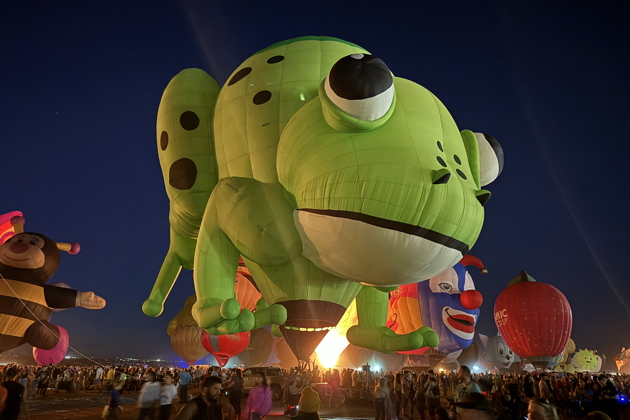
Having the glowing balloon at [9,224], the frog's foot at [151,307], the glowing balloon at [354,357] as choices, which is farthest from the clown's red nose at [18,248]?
the glowing balloon at [354,357]

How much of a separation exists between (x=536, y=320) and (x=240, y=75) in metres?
15.0

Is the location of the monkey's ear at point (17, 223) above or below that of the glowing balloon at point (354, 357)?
above

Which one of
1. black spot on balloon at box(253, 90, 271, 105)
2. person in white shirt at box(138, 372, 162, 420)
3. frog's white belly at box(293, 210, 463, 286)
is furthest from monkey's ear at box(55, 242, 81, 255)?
frog's white belly at box(293, 210, 463, 286)

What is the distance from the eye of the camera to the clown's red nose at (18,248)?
1049cm

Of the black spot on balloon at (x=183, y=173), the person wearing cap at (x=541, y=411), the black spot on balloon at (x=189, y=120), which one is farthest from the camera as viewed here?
the black spot on balloon at (x=189, y=120)

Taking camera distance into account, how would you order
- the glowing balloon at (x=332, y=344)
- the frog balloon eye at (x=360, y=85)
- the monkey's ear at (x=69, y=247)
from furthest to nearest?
the glowing balloon at (x=332, y=344), the monkey's ear at (x=69, y=247), the frog balloon eye at (x=360, y=85)

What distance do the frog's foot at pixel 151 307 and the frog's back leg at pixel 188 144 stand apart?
4.47 feet

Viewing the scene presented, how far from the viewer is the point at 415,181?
5152 millimetres

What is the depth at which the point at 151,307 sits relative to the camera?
759 centimetres

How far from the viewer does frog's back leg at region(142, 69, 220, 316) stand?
273 inches

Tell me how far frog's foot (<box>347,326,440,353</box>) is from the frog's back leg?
310 centimetres

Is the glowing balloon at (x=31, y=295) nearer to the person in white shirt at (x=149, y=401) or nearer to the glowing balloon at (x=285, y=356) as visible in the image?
the person in white shirt at (x=149, y=401)

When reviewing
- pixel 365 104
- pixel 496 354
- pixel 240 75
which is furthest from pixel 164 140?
pixel 496 354

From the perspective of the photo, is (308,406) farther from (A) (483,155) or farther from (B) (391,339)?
(A) (483,155)
